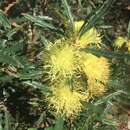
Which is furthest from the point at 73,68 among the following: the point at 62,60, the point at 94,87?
the point at 94,87

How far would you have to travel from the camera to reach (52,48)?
184 cm

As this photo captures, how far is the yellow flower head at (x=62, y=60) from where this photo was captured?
5.76 feet

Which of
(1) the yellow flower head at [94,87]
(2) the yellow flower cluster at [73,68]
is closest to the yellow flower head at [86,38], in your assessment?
(2) the yellow flower cluster at [73,68]

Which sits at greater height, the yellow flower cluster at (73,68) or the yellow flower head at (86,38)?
the yellow flower head at (86,38)

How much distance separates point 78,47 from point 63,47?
0.06m

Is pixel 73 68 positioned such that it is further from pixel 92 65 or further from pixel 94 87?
pixel 94 87

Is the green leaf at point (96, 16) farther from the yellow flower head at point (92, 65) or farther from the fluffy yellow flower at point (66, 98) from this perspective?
the fluffy yellow flower at point (66, 98)

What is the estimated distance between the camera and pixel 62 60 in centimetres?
174

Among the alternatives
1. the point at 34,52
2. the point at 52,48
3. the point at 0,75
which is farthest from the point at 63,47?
the point at 34,52

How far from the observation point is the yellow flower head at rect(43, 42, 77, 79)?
69.1 inches

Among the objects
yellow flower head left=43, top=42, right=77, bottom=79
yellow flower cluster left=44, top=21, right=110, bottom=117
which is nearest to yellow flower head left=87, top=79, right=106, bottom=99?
yellow flower cluster left=44, top=21, right=110, bottom=117

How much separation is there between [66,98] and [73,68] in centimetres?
15

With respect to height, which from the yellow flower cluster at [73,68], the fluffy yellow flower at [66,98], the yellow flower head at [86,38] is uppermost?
the yellow flower head at [86,38]

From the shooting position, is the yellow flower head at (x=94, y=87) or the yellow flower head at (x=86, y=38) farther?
the yellow flower head at (x=94, y=87)
